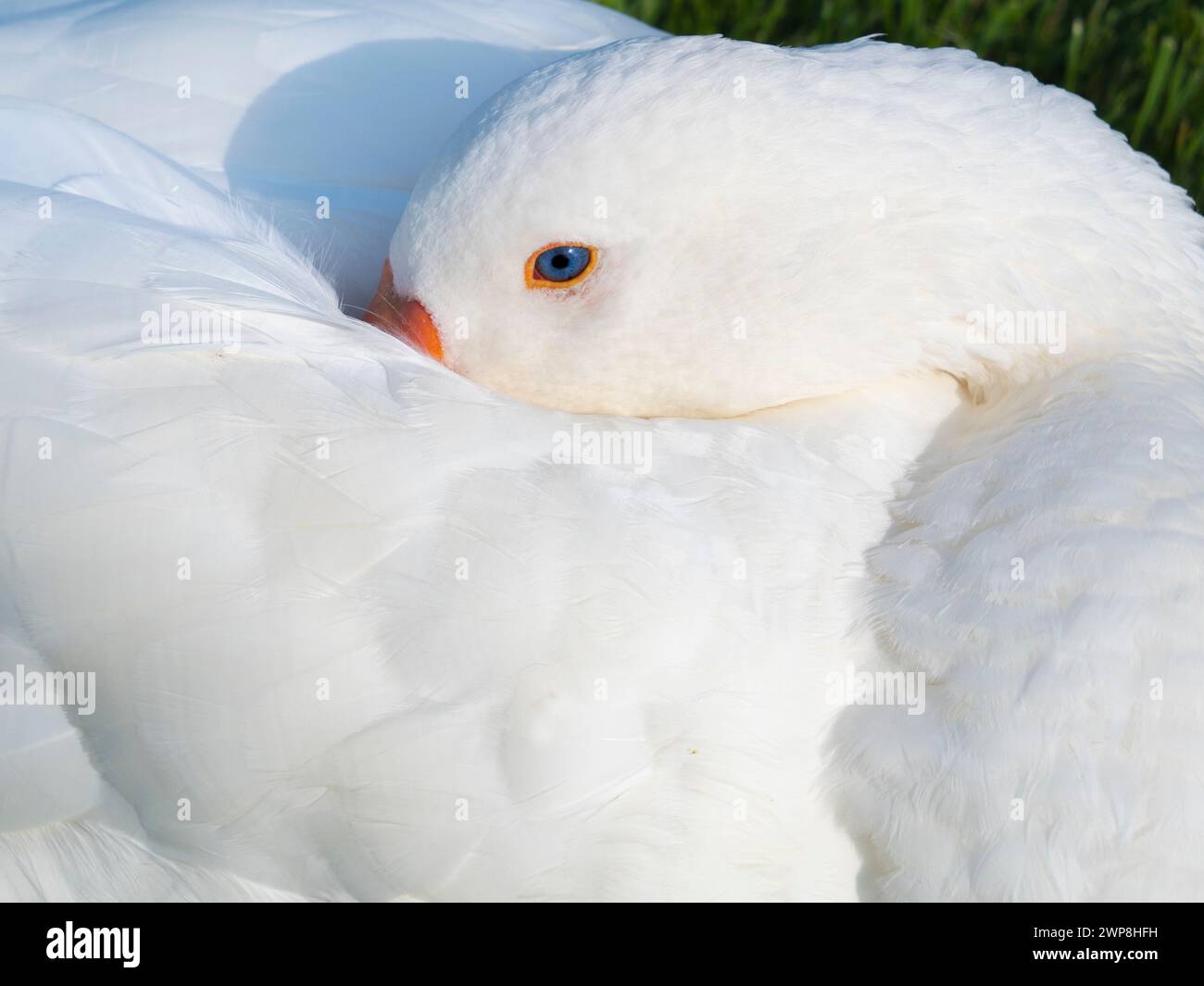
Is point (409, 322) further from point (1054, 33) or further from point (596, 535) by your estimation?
point (1054, 33)

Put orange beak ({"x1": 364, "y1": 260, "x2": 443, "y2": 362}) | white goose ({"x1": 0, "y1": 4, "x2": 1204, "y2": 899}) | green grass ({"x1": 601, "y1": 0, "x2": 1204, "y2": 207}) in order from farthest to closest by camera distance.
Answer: green grass ({"x1": 601, "y1": 0, "x2": 1204, "y2": 207}) < orange beak ({"x1": 364, "y1": 260, "x2": 443, "y2": 362}) < white goose ({"x1": 0, "y1": 4, "x2": 1204, "y2": 899})

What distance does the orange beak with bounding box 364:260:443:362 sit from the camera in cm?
254

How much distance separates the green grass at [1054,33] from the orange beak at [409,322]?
2.26 m

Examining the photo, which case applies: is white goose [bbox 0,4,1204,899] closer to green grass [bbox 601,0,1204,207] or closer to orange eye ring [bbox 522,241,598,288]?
orange eye ring [bbox 522,241,598,288]

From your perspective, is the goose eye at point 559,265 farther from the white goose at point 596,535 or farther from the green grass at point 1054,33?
the green grass at point 1054,33

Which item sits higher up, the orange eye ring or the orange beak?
the orange eye ring

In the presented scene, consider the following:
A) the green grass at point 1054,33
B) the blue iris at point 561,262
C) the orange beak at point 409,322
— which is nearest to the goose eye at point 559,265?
the blue iris at point 561,262

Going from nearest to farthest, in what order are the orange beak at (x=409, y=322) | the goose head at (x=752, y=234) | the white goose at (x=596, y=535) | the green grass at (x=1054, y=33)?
the white goose at (x=596, y=535) < the goose head at (x=752, y=234) < the orange beak at (x=409, y=322) < the green grass at (x=1054, y=33)

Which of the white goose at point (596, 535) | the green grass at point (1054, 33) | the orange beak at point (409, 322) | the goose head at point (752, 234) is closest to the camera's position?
the white goose at point (596, 535)

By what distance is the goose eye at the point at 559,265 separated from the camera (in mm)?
2471

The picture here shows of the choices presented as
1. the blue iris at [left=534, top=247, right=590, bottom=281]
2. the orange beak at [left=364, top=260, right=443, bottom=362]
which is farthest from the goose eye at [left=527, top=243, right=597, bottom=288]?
the orange beak at [left=364, top=260, right=443, bottom=362]

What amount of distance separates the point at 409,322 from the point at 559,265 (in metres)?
0.27

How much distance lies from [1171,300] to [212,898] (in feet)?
6.10

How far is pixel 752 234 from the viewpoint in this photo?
8.20 ft
